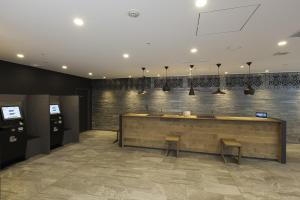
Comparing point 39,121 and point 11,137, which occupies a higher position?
point 39,121

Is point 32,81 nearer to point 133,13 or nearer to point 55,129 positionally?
point 55,129

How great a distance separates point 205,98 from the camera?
745 cm

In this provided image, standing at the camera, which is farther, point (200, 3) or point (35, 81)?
point (35, 81)

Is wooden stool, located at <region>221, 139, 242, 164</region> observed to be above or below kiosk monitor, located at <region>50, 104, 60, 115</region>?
below

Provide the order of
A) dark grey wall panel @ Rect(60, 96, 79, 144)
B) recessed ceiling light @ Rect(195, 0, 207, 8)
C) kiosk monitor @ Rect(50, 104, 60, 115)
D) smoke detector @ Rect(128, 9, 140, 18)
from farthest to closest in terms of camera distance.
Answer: dark grey wall panel @ Rect(60, 96, 79, 144)
kiosk monitor @ Rect(50, 104, 60, 115)
smoke detector @ Rect(128, 9, 140, 18)
recessed ceiling light @ Rect(195, 0, 207, 8)

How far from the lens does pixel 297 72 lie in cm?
655

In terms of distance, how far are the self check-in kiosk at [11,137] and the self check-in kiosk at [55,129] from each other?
947 millimetres

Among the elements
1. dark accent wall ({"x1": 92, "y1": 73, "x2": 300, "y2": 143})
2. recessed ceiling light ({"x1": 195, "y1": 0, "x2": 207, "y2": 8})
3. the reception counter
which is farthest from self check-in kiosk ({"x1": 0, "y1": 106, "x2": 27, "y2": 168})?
recessed ceiling light ({"x1": 195, "y1": 0, "x2": 207, "y2": 8})

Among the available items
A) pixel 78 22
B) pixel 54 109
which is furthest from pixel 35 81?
pixel 78 22

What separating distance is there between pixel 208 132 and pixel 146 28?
368cm

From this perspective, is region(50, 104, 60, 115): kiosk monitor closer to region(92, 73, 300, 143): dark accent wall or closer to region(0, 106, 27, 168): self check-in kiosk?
region(0, 106, 27, 168): self check-in kiosk

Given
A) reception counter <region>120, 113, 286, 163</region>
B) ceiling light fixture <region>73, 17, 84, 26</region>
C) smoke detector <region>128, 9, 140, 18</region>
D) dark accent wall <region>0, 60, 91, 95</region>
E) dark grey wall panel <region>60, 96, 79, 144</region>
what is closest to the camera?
smoke detector <region>128, 9, 140, 18</region>

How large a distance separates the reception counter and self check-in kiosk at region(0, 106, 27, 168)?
273 centimetres

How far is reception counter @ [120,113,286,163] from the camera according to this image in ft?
15.0
